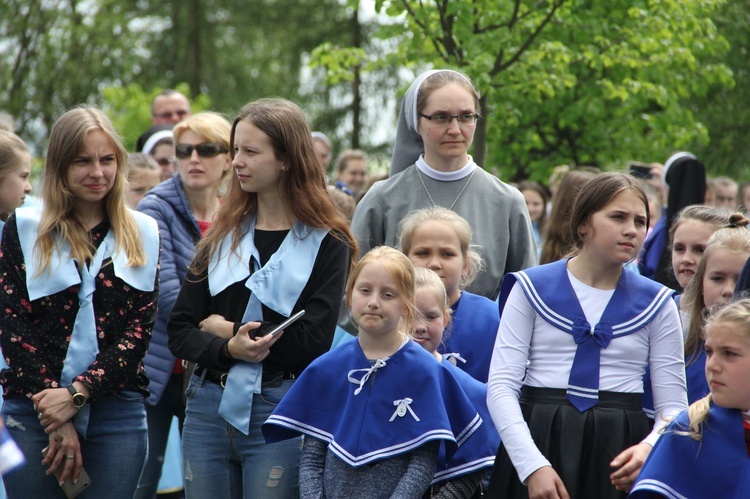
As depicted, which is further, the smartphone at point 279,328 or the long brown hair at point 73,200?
the long brown hair at point 73,200

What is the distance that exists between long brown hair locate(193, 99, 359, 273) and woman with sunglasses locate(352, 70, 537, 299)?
70 cm

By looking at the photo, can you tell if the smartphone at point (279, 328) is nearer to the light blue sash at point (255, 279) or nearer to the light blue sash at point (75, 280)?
the light blue sash at point (255, 279)

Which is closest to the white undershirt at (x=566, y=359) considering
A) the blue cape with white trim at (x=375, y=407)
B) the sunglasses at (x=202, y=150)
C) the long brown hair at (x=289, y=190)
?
the blue cape with white trim at (x=375, y=407)

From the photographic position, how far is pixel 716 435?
11.6 feet

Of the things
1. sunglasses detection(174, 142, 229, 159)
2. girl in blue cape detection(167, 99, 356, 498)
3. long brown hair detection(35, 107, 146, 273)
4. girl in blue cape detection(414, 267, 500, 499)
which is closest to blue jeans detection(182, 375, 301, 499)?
girl in blue cape detection(167, 99, 356, 498)

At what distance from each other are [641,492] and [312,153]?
2058mm

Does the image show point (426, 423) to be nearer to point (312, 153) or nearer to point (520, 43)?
point (312, 153)

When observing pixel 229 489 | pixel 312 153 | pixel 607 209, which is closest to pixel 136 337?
pixel 229 489

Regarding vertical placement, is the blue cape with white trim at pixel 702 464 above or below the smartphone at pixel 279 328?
below

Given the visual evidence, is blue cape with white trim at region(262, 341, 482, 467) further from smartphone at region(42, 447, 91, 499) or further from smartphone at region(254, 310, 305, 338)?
smartphone at region(42, 447, 91, 499)

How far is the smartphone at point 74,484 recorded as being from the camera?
14.4ft

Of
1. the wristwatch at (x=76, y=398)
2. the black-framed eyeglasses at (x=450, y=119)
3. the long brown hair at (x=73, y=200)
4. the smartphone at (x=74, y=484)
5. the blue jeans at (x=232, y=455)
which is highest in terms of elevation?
the black-framed eyeglasses at (x=450, y=119)

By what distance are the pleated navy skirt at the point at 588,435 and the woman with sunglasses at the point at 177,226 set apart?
7.62ft

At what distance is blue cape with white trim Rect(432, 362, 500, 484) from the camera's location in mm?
4207
